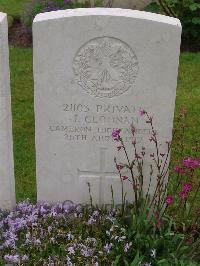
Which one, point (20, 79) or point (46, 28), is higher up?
point (46, 28)

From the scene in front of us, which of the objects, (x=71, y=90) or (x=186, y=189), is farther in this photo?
(x=71, y=90)

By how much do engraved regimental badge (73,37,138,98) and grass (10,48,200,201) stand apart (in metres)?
1.43

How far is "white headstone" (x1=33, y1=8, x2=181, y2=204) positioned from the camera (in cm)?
367

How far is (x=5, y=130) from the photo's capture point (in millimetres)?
3906

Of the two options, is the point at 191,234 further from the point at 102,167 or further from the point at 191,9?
the point at 191,9

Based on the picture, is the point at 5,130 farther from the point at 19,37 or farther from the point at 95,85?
the point at 19,37

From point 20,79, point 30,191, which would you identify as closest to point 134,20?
point 30,191

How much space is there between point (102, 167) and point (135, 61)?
0.85 m

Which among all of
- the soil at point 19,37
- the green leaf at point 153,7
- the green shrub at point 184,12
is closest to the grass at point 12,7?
the soil at point 19,37

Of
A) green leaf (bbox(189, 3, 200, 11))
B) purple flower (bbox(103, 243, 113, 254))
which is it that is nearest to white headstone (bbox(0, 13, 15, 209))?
purple flower (bbox(103, 243, 113, 254))

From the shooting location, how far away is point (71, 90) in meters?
3.85

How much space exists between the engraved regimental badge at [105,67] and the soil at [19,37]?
5.10 m

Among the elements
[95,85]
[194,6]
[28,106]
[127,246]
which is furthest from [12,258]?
[194,6]

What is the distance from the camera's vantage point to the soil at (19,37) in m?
8.80
